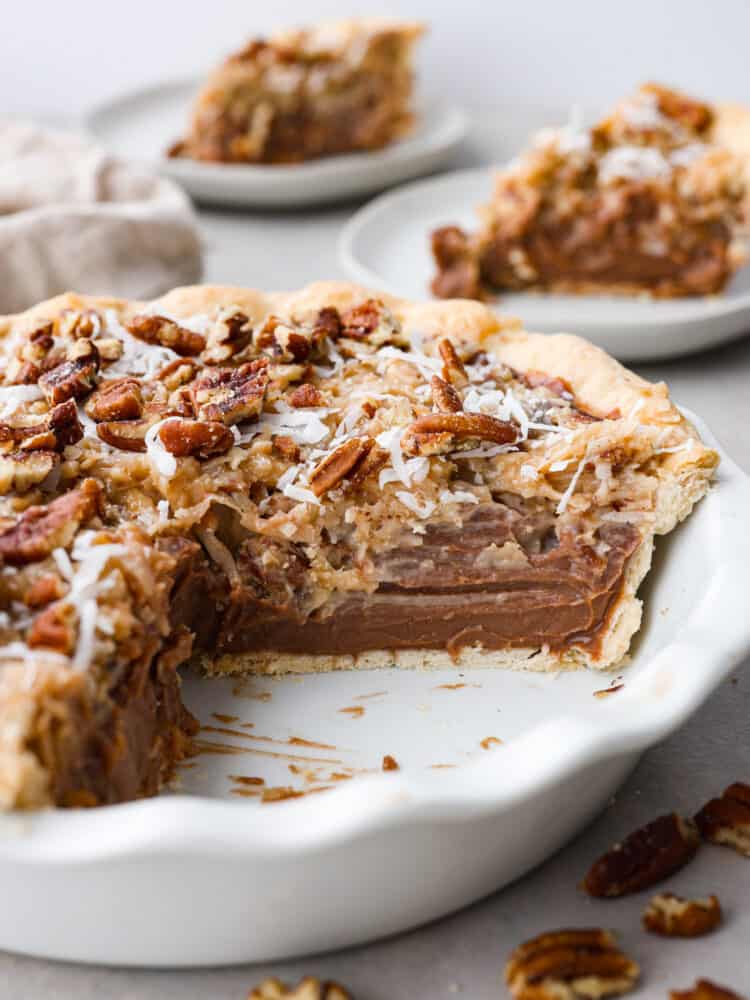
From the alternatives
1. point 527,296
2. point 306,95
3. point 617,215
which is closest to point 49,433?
point 527,296

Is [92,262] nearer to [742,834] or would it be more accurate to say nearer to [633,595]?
[633,595]

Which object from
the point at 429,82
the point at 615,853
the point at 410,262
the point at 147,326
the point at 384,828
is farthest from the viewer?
the point at 429,82

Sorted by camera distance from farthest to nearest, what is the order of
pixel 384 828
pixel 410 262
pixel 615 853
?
pixel 410 262 < pixel 615 853 < pixel 384 828

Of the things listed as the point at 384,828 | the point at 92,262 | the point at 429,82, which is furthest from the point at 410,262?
the point at 384,828

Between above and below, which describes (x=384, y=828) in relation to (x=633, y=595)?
above

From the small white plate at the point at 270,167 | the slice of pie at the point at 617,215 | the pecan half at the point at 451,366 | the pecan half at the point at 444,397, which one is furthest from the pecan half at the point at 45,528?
the small white plate at the point at 270,167

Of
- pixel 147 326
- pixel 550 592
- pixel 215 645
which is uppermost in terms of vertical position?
pixel 147 326

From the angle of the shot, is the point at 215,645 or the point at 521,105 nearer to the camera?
the point at 215,645
